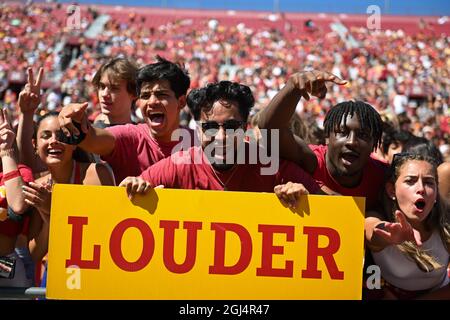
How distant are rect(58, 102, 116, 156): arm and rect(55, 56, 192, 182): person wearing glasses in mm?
16

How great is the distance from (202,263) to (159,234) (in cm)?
20

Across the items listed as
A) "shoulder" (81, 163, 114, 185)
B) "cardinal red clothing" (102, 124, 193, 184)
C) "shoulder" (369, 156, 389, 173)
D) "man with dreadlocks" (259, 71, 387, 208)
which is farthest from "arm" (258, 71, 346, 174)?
"shoulder" (81, 163, 114, 185)

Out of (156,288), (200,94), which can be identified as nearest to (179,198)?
(156,288)

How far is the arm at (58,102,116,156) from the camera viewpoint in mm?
2627

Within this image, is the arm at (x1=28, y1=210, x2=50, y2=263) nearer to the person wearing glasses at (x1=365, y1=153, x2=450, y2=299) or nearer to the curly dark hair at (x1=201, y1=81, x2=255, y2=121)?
the curly dark hair at (x1=201, y1=81, x2=255, y2=121)

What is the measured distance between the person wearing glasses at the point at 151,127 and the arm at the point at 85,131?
0.6 inches

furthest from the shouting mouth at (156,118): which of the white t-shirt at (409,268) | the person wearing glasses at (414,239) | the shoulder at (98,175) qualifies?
the white t-shirt at (409,268)

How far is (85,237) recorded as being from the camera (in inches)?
100

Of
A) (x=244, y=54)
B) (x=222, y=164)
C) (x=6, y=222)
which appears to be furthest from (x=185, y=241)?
(x=244, y=54)

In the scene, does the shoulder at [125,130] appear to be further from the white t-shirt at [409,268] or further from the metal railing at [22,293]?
the white t-shirt at [409,268]

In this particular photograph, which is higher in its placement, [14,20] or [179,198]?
[14,20]

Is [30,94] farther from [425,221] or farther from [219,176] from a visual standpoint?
[425,221]

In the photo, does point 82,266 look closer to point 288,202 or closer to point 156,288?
point 156,288
